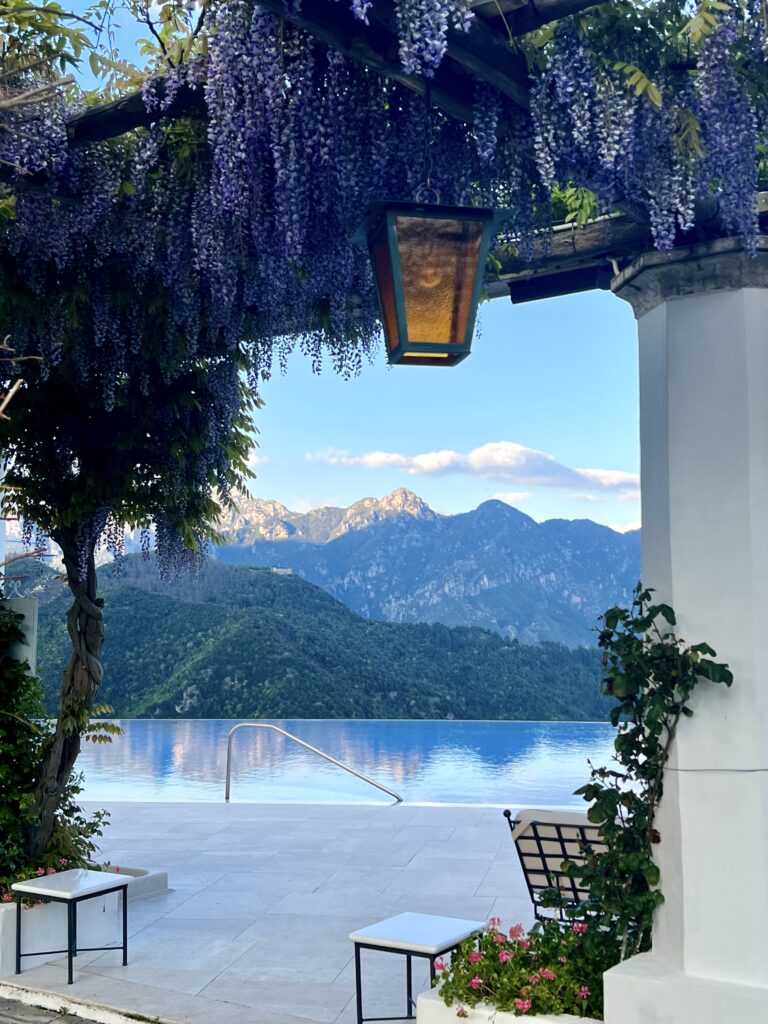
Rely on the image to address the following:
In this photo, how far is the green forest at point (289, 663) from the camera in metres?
27.4

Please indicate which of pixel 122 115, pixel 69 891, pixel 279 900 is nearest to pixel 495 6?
pixel 122 115

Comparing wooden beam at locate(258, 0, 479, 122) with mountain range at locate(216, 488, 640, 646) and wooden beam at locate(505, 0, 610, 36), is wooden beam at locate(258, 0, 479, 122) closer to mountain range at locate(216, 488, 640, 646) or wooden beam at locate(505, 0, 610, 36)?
wooden beam at locate(505, 0, 610, 36)

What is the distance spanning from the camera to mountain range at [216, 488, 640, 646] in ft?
159

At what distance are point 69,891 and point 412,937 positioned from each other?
157cm

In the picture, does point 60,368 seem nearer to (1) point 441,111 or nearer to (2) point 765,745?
(1) point 441,111

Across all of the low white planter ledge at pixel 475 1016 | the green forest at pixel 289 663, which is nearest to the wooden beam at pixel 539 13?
the low white planter ledge at pixel 475 1016

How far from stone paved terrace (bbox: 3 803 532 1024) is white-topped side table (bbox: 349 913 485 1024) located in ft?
1.67

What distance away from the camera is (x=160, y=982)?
4.71 meters

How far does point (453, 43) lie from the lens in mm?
2816

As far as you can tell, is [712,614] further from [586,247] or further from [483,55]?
[483,55]

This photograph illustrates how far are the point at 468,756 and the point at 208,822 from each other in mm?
9927

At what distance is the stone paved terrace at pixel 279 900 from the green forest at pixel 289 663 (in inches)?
713

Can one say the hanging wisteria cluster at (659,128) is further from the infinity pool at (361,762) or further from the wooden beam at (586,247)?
the infinity pool at (361,762)

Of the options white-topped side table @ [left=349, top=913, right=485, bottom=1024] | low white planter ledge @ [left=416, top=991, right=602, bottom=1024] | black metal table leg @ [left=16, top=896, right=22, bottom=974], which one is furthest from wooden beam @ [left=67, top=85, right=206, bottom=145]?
black metal table leg @ [left=16, top=896, right=22, bottom=974]
